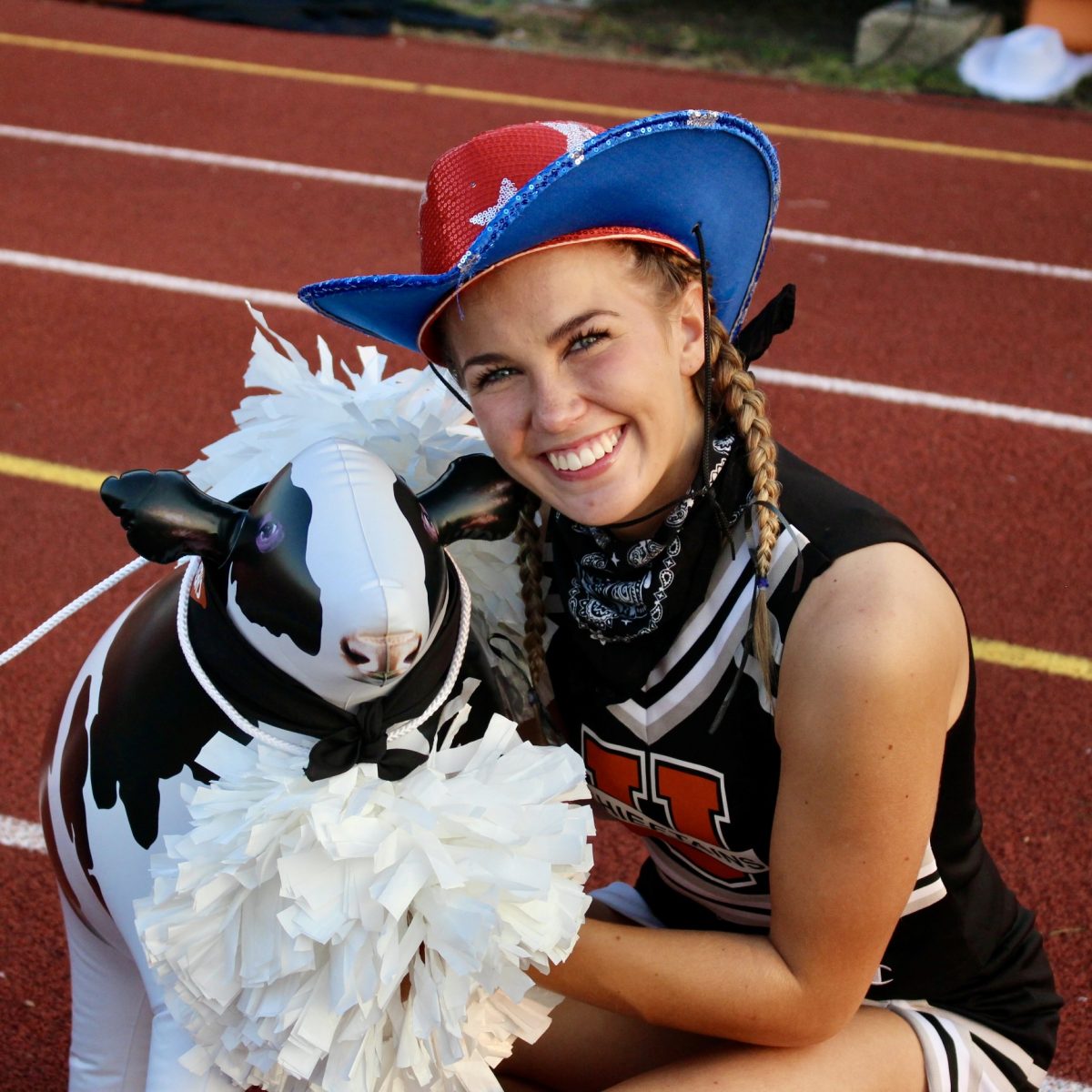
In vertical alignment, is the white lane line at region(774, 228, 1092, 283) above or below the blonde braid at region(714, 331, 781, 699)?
below

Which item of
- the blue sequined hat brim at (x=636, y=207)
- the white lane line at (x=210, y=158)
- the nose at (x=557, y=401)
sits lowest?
the white lane line at (x=210, y=158)

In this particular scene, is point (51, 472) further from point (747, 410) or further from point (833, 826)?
point (833, 826)

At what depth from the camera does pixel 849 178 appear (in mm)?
7012

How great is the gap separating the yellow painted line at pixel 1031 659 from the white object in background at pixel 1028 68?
5.71 metres

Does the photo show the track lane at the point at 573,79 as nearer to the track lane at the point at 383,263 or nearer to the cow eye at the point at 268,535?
the track lane at the point at 383,263

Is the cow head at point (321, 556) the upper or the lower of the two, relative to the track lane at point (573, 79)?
upper

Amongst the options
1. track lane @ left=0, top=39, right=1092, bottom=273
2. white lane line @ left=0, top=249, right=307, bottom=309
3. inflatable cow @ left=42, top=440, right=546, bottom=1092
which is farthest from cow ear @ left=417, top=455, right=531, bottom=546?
track lane @ left=0, top=39, right=1092, bottom=273

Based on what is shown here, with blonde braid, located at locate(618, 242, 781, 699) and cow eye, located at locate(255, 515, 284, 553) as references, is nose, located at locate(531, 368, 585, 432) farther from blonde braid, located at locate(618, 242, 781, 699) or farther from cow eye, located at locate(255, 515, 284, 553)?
cow eye, located at locate(255, 515, 284, 553)

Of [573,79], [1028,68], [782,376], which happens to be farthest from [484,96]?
[782,376]

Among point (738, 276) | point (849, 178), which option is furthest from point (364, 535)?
point (849, 178)

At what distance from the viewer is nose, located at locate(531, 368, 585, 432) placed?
167 cm

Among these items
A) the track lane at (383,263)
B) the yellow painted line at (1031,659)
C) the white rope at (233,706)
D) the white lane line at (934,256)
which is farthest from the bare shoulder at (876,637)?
the white lane line at (934,256)

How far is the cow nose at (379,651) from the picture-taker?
4.63ft

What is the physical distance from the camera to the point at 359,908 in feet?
4.53
